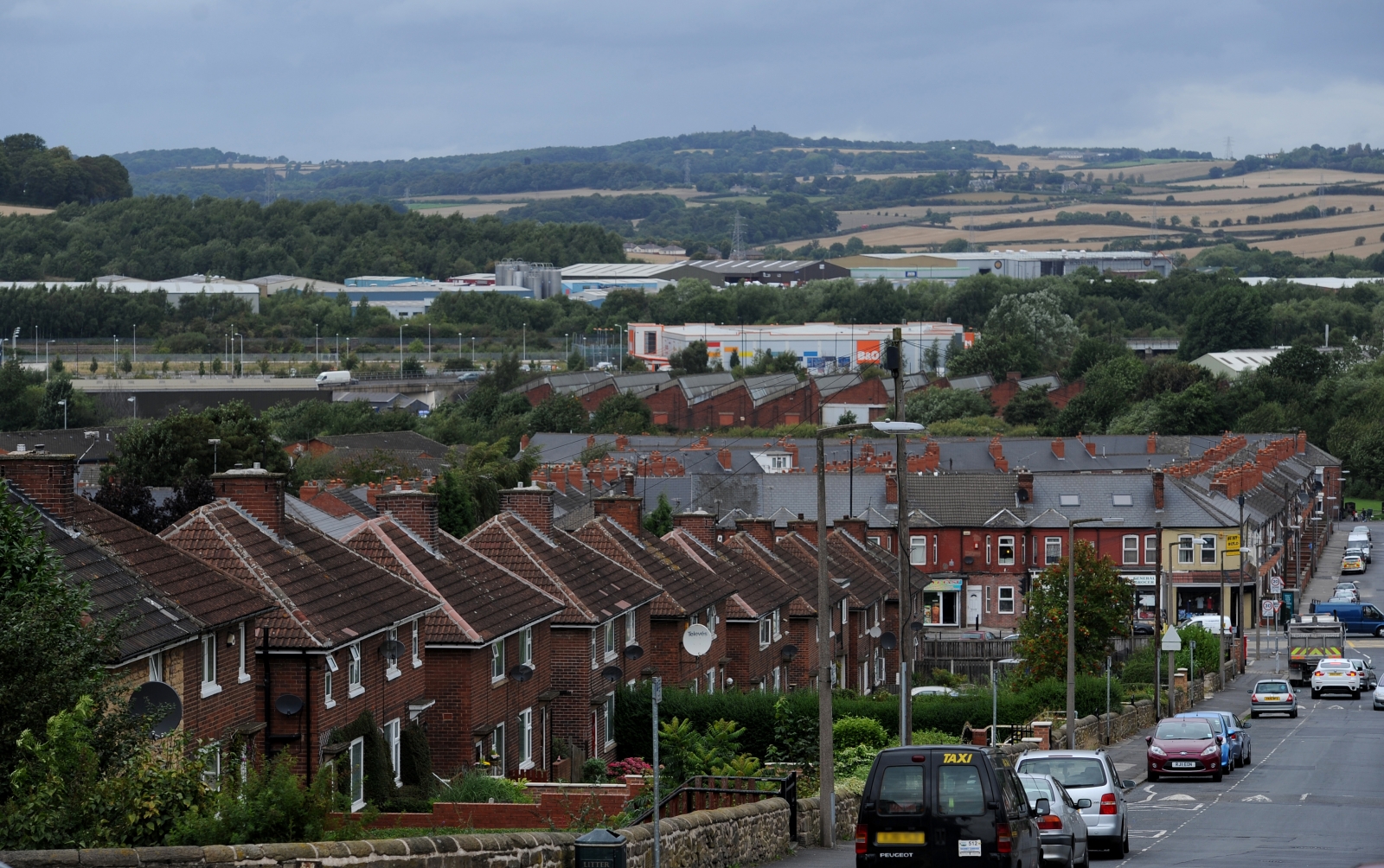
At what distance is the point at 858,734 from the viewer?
3838 cm

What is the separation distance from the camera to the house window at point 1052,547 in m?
86.1

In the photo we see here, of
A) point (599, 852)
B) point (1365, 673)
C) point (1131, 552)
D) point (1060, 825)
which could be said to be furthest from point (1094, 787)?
point (1131, 552)

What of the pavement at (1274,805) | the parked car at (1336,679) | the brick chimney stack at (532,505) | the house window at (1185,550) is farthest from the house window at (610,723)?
the house window at (1185,550)

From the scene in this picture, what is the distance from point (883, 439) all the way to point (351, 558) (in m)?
88.0

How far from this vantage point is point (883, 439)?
385 feet

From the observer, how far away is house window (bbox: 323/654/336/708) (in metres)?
27.0

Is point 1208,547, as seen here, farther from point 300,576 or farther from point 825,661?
point 300,576

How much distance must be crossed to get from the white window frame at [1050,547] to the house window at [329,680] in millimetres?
62596

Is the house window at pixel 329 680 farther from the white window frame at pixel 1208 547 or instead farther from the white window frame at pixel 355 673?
the white window frame at pixel 1208 547

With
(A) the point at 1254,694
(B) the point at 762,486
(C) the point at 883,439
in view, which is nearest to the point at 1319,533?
(C) the point at 883,439

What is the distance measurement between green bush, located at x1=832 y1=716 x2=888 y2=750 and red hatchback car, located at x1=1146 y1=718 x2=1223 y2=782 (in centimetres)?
582

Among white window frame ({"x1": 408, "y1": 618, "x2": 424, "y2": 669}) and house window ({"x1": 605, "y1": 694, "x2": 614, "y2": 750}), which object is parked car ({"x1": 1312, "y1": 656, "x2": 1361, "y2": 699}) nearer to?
house window ({"x1": 605, "y1": 694, "x2": 614, "y2": 750})

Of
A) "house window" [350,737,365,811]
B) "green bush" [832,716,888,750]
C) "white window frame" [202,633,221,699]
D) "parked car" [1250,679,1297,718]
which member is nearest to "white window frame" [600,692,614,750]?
"green bush" [832,716,888,750]

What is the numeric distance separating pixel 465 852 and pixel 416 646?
15895 millimetres
